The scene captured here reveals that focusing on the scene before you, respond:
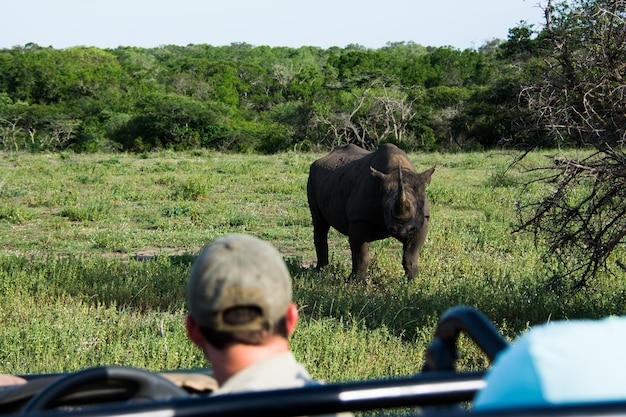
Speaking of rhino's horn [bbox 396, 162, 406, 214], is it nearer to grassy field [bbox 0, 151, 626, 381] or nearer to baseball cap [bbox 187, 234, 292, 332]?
grassy field [bbox 0, 151, 626, 381]

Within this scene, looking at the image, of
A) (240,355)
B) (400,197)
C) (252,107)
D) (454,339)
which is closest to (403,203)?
(400,197)

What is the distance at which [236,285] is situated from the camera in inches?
71.6

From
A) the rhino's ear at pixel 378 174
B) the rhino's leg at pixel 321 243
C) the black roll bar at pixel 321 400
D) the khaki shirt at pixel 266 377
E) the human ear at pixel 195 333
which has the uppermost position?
the black roll bar at pixel 321 400

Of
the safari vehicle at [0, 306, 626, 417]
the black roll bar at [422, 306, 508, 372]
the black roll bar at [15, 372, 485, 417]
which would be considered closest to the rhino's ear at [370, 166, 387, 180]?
the safari vehicle at [0, 306, 626, 417]

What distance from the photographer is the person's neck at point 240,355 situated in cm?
187

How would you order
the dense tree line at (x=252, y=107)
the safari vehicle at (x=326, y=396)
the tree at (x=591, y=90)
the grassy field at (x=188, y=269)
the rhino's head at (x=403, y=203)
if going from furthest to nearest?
1. the dense tree line at (x=252, y=107)
2. the rhino's head at (x=403, y=203)
3. the tree at (x=591, y=90)
4. the grassy field at (x=188, y=269)
5. the safari vehicle at (x=326, y=396)

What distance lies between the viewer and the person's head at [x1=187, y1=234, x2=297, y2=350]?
5.98 ft

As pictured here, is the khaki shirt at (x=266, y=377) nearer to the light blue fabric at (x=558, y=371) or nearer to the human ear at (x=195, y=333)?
the human ear at (x=195, y=333)

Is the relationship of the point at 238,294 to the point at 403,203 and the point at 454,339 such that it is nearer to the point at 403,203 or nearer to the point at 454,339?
the point at 454,339

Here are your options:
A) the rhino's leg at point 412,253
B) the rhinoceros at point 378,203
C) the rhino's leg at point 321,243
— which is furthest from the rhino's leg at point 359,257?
the rhino's leg at point 321,243

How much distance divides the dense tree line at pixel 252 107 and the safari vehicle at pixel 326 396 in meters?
23.4

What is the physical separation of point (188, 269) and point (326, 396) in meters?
7.73

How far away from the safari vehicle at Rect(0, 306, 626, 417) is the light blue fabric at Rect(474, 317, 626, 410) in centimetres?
2

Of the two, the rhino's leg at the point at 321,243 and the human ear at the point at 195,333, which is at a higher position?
the human ear at the point at 195,333
